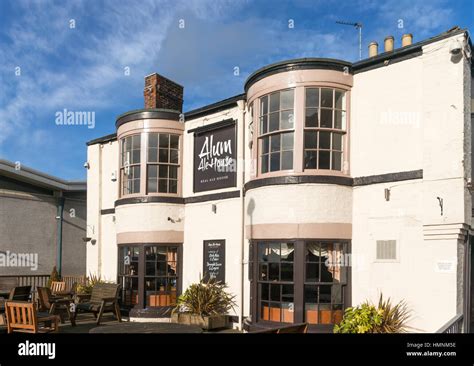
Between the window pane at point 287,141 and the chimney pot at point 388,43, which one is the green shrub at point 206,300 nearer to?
the window pane at point 287,141

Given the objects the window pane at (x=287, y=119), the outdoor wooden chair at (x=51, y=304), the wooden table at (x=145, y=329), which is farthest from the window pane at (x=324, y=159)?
the outdoor wooden chair at (x=51, y=304)

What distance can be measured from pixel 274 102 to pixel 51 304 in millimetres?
8063

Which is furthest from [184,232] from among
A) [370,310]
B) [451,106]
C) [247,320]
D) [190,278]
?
[451,106]

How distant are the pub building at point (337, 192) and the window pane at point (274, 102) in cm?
2

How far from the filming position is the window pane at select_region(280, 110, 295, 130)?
10.1m

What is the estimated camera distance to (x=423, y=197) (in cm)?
897

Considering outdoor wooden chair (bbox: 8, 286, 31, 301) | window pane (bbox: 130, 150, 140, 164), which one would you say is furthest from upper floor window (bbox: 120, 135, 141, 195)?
outdoor wooden chair (bbox: 8, 286, 31, 301)

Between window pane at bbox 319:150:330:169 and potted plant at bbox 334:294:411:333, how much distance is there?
9.91 ft

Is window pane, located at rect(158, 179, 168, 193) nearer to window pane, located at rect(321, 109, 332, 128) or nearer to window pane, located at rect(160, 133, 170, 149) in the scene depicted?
window pane, located at rect(160, 133, 170, 149)

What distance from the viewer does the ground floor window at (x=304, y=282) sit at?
958 cm

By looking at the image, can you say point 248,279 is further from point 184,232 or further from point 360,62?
point 360,62

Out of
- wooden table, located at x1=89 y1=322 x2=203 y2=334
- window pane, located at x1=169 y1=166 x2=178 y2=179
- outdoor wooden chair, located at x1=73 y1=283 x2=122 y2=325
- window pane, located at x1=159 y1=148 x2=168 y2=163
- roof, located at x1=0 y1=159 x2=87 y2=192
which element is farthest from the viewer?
roof, located at x1=0 y1=159 x2=87 y2=192

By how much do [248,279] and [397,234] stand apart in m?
3.88

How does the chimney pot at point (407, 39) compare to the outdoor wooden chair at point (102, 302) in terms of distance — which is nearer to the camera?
the chimney pot at point (407, 39)
